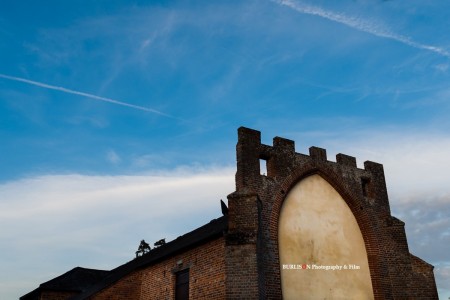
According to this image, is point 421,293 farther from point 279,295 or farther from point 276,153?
point 276,153

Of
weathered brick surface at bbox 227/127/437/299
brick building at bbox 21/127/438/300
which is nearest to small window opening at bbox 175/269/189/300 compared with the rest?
brick building at bbox 21/127/438/300

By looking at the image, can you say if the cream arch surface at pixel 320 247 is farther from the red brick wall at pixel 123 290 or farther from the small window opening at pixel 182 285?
the red brick wall at pixel 123 290

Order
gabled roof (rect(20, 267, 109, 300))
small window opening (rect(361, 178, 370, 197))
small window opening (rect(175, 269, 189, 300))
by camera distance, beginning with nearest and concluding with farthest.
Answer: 1. small window opening (rect(175, 269, 189, 300))
2. small window opening (rect(361, 178, 370, 197))
3. gabled roof (rect(20, 267, 109, 300))

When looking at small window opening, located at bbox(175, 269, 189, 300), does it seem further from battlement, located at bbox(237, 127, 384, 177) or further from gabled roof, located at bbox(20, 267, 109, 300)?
gabled roof, located at bbox(20, 267, 109, 300)

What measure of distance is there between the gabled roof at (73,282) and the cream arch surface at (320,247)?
16.4 meters

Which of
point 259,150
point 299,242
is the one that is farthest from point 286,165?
point 299,242

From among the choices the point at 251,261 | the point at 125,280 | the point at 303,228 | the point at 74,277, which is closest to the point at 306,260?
the point at 303,228

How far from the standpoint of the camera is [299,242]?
530 inches

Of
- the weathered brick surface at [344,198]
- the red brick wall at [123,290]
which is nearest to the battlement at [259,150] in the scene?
the weathered brick surface at [344,198]

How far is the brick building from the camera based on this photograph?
12281mm

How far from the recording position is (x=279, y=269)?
496 inches

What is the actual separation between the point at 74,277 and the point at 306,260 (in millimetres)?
17844

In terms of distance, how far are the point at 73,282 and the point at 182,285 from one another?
13.1 meters

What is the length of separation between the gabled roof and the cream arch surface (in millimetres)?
16401
